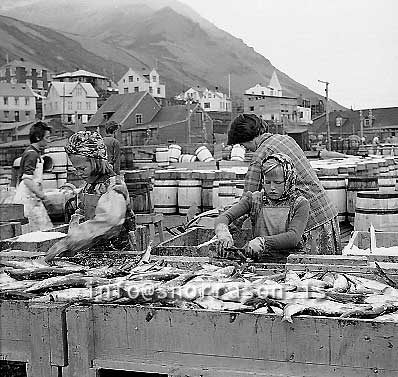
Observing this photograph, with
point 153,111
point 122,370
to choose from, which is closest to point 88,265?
point 122,370

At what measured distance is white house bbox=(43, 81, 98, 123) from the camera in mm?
74750

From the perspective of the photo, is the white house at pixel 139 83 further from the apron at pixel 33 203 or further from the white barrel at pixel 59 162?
the apron at pixel 33 203

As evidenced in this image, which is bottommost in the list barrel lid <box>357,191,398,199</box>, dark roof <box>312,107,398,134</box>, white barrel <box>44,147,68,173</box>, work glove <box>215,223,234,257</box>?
work glove <box>215,223,234,257</box>

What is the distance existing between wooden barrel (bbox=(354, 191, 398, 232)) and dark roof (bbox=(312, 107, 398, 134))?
61.1 meters

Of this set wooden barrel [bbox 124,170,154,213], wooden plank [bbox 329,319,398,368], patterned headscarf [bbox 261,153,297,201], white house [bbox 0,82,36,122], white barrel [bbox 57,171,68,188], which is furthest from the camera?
white house [bbox 0,82,36,122]

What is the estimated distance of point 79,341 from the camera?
234cm

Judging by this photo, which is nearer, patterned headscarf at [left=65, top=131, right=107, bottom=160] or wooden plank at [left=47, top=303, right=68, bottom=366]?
wooden plank at [left=47, top=303, right=68, bottom=366]

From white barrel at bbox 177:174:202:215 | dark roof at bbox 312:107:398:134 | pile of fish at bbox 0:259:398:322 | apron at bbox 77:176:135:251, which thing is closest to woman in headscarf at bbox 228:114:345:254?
apron at bbox 77:176:135:251

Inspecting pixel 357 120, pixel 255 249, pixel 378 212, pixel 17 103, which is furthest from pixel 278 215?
pixel 17 103

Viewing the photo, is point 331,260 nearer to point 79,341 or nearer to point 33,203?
point 79,341

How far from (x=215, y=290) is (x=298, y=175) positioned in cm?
224

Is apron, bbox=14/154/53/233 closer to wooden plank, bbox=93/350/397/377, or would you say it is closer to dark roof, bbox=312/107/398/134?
wooden plank, bbox=93/350/397/377

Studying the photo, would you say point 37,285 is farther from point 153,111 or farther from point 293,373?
point 153,111

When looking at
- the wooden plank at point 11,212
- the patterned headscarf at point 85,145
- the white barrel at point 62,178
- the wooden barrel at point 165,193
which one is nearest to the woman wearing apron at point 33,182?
the wooden plank at point 11,212
